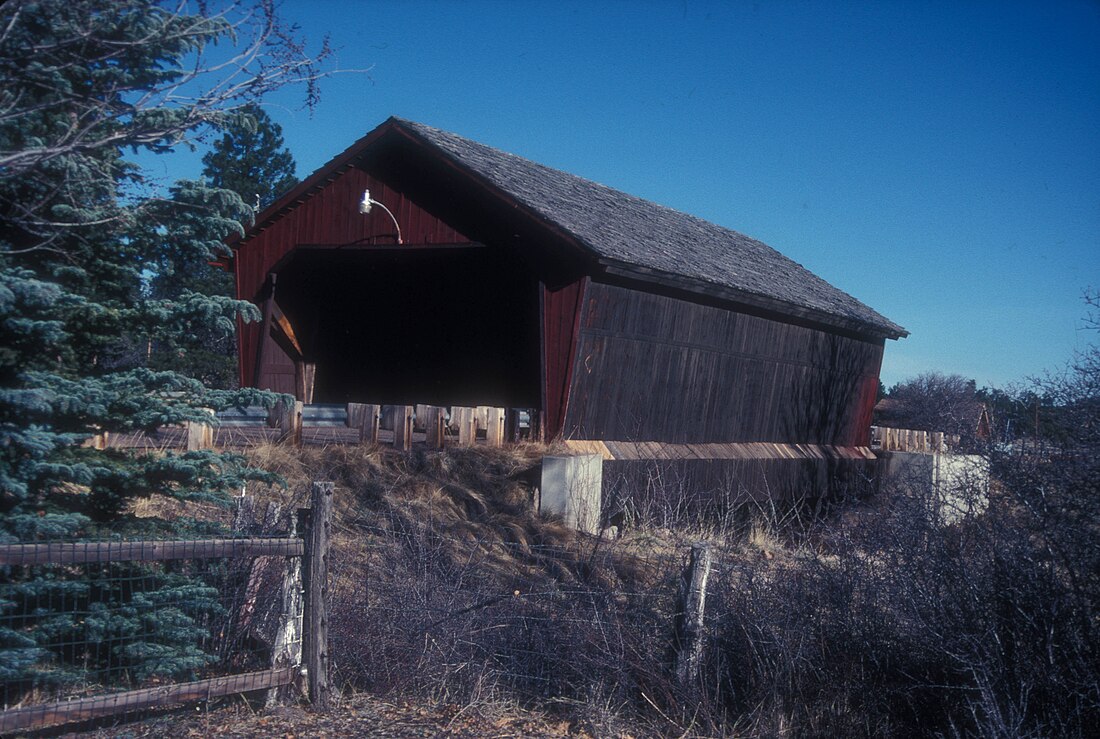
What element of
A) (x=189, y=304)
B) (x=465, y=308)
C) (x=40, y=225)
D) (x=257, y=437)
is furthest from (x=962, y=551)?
(x=465, y=308)

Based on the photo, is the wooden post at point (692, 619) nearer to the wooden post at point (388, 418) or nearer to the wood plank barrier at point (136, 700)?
the wood plank barrier at point (136, 700)

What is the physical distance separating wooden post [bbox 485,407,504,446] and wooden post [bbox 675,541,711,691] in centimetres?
747

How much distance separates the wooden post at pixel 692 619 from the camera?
668 centimetres

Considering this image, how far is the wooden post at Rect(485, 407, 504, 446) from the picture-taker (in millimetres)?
14047

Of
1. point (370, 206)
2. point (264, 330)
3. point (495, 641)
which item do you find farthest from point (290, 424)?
point (495, 641)

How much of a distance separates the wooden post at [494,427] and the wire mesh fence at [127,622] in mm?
7197

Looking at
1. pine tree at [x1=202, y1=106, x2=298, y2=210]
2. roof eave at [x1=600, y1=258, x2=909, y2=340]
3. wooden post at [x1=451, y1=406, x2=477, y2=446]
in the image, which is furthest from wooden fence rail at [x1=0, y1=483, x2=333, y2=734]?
pine tree at [x1=202, y1=106, x2=298, y2=210]

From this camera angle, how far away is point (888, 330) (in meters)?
22.7

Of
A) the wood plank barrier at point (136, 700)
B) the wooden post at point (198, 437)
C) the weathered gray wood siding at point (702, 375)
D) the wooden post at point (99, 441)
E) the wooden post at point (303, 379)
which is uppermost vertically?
the weathered gray wood siding at point (702, 375)

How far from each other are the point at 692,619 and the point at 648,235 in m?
11.9

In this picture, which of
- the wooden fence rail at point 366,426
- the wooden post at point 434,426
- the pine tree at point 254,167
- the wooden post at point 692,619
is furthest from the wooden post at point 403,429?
the pine tree at point 254,167

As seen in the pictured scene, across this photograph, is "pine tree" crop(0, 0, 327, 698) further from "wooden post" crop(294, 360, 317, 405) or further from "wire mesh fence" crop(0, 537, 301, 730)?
"wooden post" crop(294, 360, 317, 405)

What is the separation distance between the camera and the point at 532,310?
16.5 metres

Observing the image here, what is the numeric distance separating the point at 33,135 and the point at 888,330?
780 inches
